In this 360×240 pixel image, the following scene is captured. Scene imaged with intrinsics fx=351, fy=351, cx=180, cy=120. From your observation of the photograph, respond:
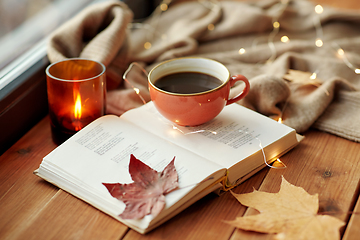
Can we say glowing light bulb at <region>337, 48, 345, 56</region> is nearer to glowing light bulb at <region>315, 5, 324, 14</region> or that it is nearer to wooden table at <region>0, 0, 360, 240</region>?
glowing light bulb at <region>315, 5, 324, 14</region>

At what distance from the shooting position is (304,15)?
3.51 feet

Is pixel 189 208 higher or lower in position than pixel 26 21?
lower

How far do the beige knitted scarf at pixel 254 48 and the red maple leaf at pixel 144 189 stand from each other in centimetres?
25

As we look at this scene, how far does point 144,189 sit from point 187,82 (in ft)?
0.78

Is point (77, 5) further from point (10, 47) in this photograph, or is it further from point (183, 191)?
point (183, 191)

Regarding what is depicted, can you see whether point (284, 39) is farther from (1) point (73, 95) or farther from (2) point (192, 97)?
(1) point (73, 95)

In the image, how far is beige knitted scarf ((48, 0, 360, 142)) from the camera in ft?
2.42

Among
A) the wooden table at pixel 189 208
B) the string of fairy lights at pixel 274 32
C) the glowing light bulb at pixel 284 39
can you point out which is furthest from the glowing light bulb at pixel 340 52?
the wooden table at pixel 189 208

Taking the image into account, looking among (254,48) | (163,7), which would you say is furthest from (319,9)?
(163,7)

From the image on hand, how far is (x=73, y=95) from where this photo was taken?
64cm

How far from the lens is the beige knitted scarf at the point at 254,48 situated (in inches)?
29.0

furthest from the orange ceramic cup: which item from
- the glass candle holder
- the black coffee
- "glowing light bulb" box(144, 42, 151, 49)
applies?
"glowing light bulb" box(144, 42, 151, 49)

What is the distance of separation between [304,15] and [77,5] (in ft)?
2.24

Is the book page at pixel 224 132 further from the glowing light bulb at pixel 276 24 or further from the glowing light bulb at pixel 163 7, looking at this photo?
the glowing light bulb at pixel 163 7
